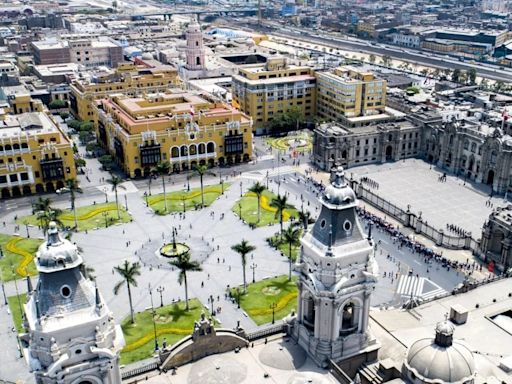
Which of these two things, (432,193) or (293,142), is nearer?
(432,193)

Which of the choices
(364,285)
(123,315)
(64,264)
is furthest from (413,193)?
(64,264)

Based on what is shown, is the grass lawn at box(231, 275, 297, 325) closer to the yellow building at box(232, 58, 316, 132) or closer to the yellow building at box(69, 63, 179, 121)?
the yellow building at box(232, 58, 316, 132)

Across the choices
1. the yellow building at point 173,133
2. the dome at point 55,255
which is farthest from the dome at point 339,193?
the yellow building at point 173,133

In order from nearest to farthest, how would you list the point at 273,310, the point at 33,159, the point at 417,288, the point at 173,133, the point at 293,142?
the point at 273,310, the point at 417,288, the point at 33,159, the point at 173,133, the point at 293,142

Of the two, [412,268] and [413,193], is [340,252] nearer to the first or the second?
[412,268]

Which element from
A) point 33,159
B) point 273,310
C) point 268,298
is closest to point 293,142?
point 33,159

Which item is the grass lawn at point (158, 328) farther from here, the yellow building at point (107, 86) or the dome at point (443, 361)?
the yellow building at point (107, 86)

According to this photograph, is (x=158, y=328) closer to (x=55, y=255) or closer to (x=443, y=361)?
(x=55, y=255)
